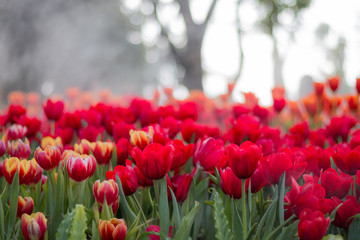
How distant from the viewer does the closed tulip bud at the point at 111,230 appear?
917 mm

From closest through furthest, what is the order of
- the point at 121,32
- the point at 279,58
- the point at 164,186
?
the point at 164,186, the point at 121,32, the point at 279,58

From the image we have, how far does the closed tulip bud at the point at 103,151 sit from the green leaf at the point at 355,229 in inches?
30.0

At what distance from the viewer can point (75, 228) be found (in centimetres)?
88

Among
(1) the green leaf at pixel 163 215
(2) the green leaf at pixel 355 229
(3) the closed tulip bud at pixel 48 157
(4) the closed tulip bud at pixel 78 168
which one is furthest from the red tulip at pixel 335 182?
(3) the closed tulip bud at pixel 48 157

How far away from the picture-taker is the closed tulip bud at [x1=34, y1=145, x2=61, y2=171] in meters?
1.15

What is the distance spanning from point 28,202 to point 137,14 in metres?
15.8

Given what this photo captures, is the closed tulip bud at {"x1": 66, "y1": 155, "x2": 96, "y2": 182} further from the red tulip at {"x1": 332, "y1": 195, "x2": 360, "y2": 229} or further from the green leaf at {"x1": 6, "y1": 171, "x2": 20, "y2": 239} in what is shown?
the red tulip at {"x1": 332, "y1": 195, "x2": 360, "y2": 229}

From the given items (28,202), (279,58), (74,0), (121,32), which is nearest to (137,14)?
(121,32)

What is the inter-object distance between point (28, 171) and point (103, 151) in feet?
0.84

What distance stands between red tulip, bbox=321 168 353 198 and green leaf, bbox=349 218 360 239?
104 mm

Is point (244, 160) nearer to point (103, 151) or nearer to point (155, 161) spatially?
point (155, 161)

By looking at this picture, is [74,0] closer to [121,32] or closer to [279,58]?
[121,32]

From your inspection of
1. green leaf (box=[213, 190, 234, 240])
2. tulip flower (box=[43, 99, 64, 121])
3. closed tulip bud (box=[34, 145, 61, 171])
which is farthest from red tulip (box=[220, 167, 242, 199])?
tulip flower (box=[43, 99, 64, 121])

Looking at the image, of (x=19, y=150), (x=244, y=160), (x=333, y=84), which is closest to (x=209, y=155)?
(x=244, y=160)
